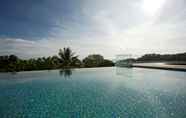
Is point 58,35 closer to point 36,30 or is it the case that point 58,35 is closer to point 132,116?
point 36,30

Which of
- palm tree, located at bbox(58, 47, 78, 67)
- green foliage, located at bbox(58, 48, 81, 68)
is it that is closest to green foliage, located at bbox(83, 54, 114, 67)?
green foliage, located at bbox(58, 48, 81, 68)

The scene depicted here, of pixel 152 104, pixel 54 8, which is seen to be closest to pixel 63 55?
pixel 54 8

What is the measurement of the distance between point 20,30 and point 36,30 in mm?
1411

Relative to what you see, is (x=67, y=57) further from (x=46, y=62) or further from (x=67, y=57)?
(x=46, y=62)

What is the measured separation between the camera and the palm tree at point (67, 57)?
1758 centimetres

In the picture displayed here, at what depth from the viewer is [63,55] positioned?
17.7 m

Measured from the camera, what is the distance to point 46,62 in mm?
16938

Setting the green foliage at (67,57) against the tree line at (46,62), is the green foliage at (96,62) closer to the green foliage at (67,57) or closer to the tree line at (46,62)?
the tree line at (46,62)

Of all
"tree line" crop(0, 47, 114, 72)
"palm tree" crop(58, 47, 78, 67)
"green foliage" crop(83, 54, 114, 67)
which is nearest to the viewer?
"tree line" crop(0, 47, 114, 72)

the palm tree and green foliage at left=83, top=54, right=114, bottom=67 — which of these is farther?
green foliage at left=83, top=54, right=114, bottom=67

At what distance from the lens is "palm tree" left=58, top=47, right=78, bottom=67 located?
1758cm

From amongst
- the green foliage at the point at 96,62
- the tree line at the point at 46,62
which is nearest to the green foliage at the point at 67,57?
the tree line at the point at 46,62

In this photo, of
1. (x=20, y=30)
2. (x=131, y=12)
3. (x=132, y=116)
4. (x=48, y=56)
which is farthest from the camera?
(x=48, y=56)

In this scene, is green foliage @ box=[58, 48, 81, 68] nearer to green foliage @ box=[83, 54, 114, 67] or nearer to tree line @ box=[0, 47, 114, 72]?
tree line @ box=[0, 47, 114, 72]
